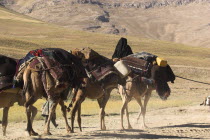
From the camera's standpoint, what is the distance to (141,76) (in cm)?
1756

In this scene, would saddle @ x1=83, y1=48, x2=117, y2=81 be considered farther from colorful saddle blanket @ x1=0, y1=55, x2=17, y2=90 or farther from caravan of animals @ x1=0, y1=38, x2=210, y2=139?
colorful saddle blanket @ x1=0, y1=55, x2=17, y2=90

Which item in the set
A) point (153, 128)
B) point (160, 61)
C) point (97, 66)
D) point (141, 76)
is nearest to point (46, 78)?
point (97, 66)

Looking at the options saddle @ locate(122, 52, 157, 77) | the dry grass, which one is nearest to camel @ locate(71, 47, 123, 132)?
saddle @ locate(122, 52, 157, 77)

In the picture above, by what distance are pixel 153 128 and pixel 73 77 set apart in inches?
181

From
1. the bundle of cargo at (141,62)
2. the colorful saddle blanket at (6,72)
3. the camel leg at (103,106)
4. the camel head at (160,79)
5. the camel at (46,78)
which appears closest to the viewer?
the camel at (46,78)

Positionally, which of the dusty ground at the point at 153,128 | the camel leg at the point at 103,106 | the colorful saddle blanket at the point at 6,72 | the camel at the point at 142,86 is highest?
the colorful saddle blanket at the point at 6,72

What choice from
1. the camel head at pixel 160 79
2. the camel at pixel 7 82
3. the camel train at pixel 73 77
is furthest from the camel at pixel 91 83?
the camel head at pixel 160 79

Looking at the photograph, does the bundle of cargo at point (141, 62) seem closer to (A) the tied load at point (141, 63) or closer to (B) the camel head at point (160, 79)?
(A) the tied load at point (141, 63)

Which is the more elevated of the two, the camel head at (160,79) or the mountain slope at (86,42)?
the mountain slope at (86,42)

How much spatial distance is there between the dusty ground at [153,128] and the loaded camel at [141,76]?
125cm

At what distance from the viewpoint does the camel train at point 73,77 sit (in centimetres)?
1337

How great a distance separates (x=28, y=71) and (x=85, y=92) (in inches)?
96.8

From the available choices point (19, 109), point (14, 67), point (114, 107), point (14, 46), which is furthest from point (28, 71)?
point (14, 46)

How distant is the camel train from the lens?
13.4m
